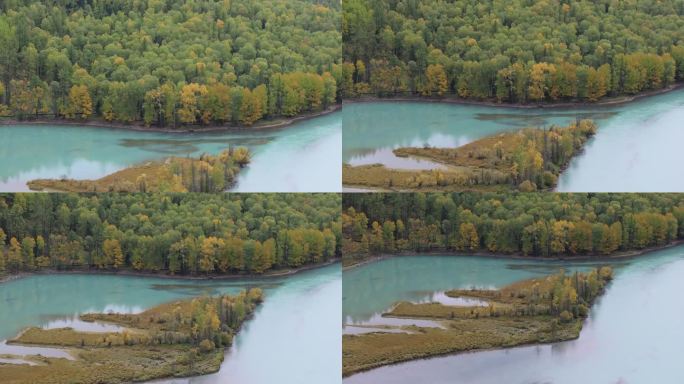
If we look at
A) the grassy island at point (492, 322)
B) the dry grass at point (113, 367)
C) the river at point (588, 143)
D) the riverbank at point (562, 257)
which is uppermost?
the river at point (588, 143)

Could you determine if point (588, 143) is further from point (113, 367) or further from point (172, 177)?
point (113, 367)

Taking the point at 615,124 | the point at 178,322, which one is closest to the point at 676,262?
the point at 615,124

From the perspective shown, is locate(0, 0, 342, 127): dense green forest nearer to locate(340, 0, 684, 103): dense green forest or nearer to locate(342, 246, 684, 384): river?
locate(340, 0, 684, 103): dense green forest

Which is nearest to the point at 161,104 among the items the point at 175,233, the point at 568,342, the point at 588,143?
the point at 175,233

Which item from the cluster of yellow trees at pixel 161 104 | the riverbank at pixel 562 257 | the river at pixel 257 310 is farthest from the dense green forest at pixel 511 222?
the cluster of yellow trees at pixel 161 104

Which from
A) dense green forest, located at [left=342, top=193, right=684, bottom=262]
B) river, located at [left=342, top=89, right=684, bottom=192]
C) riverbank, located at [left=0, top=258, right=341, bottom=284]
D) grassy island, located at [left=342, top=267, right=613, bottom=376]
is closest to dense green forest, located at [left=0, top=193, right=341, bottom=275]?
riverbank, located at [left=0, top=258, right=341, bottom=284]

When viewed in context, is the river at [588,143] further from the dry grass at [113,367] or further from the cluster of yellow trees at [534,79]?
the dry grass at [113,367]
